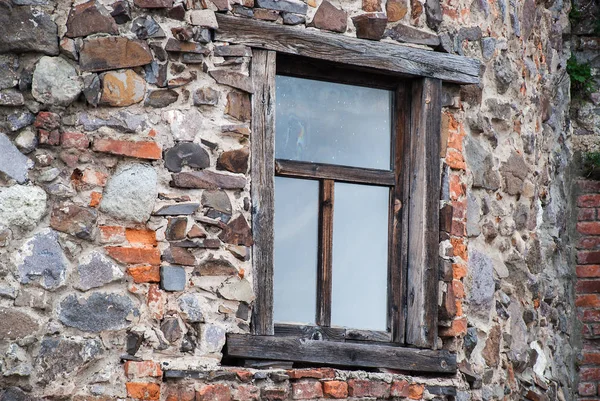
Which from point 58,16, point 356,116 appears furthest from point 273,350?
point 58,16

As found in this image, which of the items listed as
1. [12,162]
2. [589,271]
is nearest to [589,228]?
[589,271]

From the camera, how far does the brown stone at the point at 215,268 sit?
168 inches

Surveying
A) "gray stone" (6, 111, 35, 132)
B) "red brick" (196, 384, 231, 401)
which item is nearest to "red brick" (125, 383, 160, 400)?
"red brick" (196, 384, 231, 401)

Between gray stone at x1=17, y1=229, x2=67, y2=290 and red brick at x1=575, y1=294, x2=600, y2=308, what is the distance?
10.9 ft

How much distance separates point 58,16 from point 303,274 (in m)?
1.54

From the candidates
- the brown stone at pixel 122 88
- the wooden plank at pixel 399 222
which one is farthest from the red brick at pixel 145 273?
the wooden plank at pixel 399 222

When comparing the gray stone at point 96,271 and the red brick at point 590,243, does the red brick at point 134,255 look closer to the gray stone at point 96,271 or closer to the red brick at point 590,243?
the gray stone at point 96,271

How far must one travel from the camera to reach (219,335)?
4.26 m

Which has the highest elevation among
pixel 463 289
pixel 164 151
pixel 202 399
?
pixel 164 151

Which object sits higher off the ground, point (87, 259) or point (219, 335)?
point (87, 259)

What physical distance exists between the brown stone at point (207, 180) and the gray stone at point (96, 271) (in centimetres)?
43

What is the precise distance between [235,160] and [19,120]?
0.90m

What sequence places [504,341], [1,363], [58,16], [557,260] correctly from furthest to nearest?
[557,260] → [504,341] → [58,16] → [1,363]

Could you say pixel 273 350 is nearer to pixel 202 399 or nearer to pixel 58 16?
pixel 202 399
